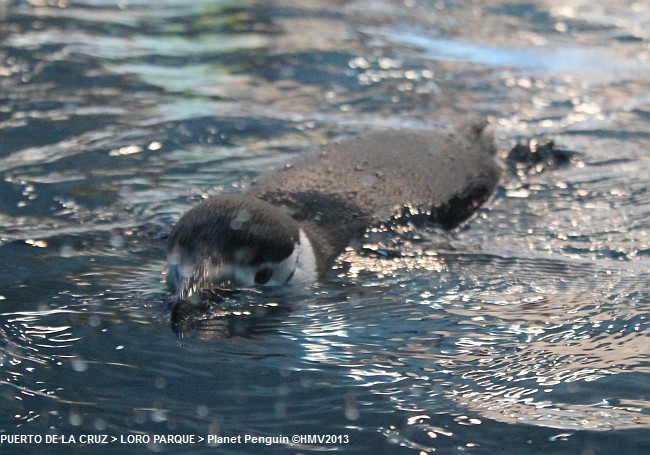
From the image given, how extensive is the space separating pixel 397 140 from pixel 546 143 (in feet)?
4.17

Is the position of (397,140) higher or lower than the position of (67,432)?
higher

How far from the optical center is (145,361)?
3621 mm

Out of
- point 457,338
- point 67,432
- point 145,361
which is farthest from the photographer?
point 457,338

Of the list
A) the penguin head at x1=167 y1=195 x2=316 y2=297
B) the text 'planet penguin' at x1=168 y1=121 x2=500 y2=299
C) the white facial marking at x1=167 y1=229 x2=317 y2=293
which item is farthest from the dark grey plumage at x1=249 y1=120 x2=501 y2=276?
the penguin head at x1=167 y1=195 x2=316 y2=297

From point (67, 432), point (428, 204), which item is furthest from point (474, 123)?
point (67, 432)

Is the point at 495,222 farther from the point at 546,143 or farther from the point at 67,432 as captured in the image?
the point at 67,432

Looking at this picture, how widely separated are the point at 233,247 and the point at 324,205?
80 cm

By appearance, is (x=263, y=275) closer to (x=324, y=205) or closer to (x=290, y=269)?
(x=290, y=269)

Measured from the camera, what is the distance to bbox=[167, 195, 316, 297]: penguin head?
13.4ft

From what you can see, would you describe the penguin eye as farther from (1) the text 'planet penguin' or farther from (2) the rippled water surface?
→ (2) the rippled water surface

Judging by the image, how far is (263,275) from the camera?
4.27 meters

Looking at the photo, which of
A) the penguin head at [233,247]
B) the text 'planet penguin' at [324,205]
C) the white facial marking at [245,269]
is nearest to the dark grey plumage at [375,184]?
the text 'planet penguin' at [324,205]

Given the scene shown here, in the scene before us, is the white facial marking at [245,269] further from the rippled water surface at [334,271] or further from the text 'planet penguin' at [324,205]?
the rippled water surface at [334,271]

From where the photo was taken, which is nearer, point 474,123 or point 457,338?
point 457,338
